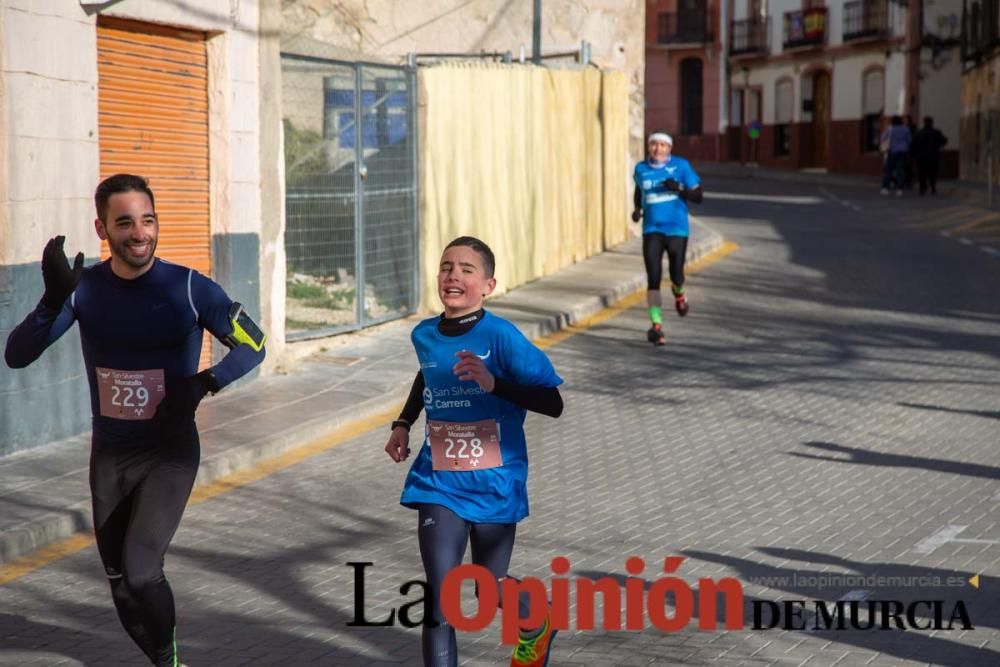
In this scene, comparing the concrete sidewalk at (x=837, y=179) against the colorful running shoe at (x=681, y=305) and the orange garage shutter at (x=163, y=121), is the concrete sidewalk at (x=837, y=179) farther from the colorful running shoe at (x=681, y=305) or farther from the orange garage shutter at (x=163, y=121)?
the orange garage shutter at (x=163, y=121)

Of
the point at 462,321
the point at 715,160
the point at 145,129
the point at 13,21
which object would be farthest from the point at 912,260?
the point at 715,160

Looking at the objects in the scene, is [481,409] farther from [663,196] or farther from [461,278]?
[663,196]

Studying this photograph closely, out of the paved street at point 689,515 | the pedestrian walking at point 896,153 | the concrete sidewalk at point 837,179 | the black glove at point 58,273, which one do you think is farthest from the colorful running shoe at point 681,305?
the pedestrian walking at point 896,153

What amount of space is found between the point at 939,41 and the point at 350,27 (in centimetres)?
3604

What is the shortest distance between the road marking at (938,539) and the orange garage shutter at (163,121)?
5862 mm

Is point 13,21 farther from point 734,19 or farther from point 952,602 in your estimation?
point 734,19

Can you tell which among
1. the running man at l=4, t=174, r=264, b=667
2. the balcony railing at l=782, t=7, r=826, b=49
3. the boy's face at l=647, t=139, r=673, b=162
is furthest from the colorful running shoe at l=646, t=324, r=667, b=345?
the balcony railing at l=782, t=7, r=826, b=49

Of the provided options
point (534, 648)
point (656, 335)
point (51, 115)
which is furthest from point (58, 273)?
point (656, 335)

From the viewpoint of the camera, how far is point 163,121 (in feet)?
38.4

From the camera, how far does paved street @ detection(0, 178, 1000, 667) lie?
6223mm

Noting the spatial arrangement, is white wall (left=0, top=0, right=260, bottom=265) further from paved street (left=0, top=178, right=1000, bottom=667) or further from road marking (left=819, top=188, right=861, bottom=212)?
road marking (left=819, top=188, right=861, bottom=212)

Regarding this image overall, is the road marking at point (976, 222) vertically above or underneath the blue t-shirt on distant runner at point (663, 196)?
underneath

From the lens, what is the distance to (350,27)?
20.8m

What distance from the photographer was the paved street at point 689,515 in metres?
6.22
